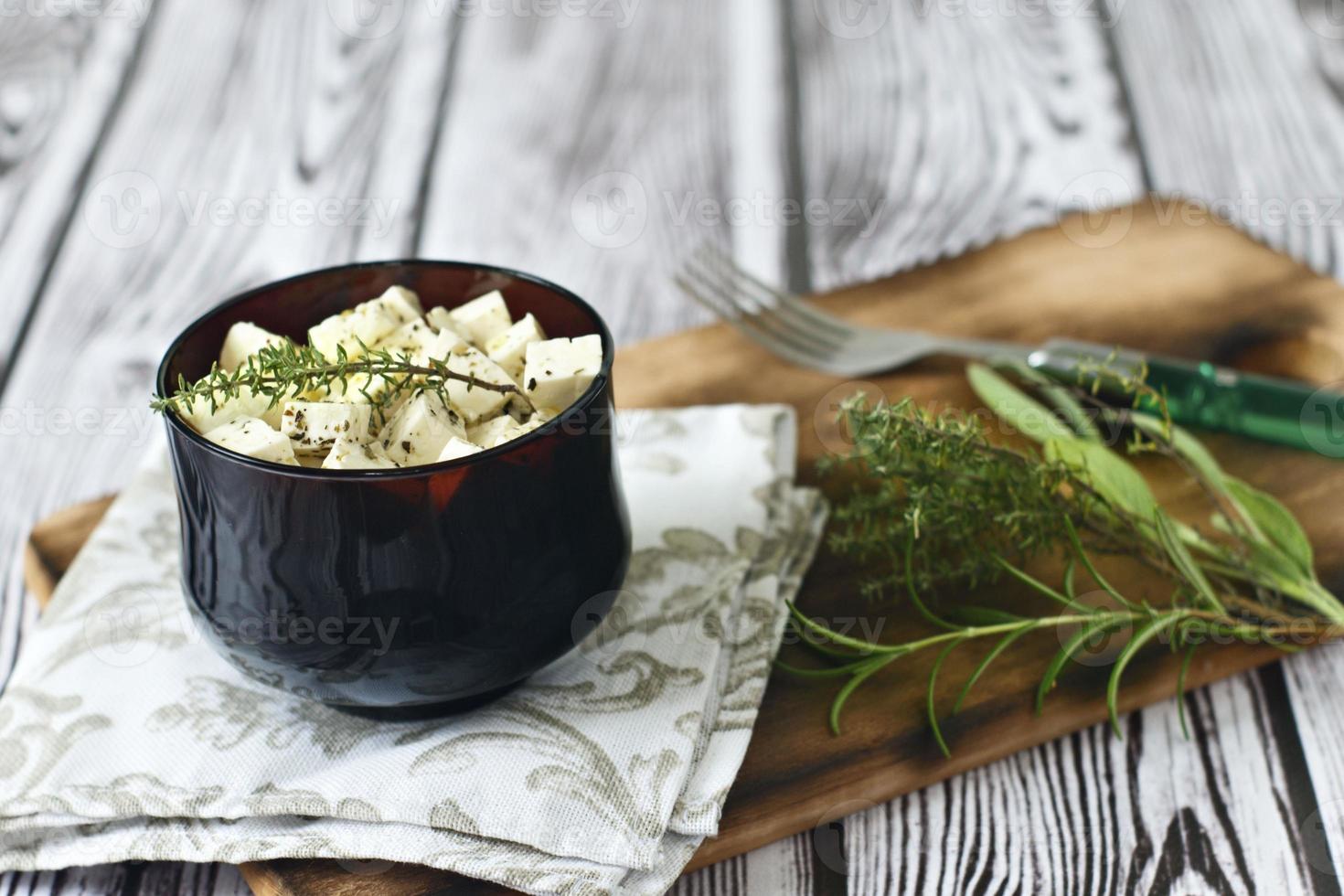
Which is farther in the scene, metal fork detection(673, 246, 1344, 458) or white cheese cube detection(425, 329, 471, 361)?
metal fork detection(673, 246, 1344, 458)

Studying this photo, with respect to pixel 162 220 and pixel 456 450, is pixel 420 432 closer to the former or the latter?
pixel 456 450

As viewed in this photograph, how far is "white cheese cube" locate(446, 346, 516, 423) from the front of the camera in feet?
3.12

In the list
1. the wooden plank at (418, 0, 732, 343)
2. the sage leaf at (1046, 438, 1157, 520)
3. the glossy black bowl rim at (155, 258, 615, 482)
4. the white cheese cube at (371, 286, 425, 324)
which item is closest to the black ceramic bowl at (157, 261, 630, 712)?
the glossy black bowl rim at (155, 258, 615, 482)

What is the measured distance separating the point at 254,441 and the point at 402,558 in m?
0.12

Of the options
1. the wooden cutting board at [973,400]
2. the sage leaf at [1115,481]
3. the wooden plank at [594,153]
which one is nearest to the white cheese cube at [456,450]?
the wooden cutting board at [973,400]

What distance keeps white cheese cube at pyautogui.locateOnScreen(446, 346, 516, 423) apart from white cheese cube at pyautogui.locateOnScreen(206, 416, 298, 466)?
0.37 ft

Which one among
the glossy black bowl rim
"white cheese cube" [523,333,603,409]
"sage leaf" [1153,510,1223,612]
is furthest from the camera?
"sage leaf" [1153,510,1223,612]

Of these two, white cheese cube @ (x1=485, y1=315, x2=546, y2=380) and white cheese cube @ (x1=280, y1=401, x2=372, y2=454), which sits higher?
white cheese cube @ (x1=485, y1=315, x2=546, y2=380)

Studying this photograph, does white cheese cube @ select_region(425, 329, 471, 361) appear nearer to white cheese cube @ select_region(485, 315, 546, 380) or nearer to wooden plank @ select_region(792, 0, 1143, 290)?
white cheese cube @ select_region(485, 315, 546, 380)

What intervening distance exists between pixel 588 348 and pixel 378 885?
0.37 meters

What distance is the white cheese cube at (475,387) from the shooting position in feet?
3.12

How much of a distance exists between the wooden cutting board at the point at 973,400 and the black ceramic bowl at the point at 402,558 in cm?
13

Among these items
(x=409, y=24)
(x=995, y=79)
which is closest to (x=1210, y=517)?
(x=995, y=79)

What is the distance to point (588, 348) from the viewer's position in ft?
3.18
